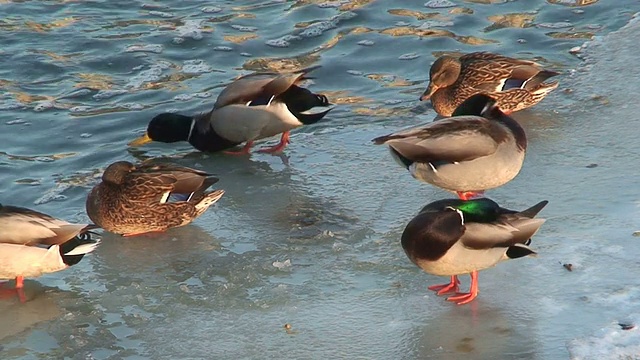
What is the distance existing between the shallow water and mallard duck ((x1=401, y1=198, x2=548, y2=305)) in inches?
→ 8.5

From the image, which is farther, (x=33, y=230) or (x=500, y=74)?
Result: (x=500, y=74)

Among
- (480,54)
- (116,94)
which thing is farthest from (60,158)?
(480,54)

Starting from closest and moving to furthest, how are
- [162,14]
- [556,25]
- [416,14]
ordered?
[556,25] < [416,14] < [162,14]

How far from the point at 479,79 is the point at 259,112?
1762 millimetres

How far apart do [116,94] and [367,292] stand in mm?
5000

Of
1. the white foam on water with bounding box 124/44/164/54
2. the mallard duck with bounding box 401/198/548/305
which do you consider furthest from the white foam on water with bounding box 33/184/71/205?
the white foam on water with bounding box 124/44/164/54

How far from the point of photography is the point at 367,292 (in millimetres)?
5484

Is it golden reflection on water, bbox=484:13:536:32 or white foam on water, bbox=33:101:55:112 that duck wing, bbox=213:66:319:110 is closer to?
white foam on water, bbox=33:101:55:112

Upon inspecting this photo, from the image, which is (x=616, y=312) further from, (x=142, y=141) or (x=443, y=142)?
(x=142, y=141)

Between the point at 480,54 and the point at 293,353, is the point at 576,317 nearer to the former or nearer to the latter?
the point at 293,353

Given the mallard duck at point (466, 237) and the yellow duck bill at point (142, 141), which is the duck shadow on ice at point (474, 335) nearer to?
the mallard duck at point (466, 237)

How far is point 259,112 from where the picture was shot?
803 cm

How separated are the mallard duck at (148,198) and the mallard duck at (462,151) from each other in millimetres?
1226

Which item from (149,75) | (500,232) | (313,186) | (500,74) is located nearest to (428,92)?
(500,74)
